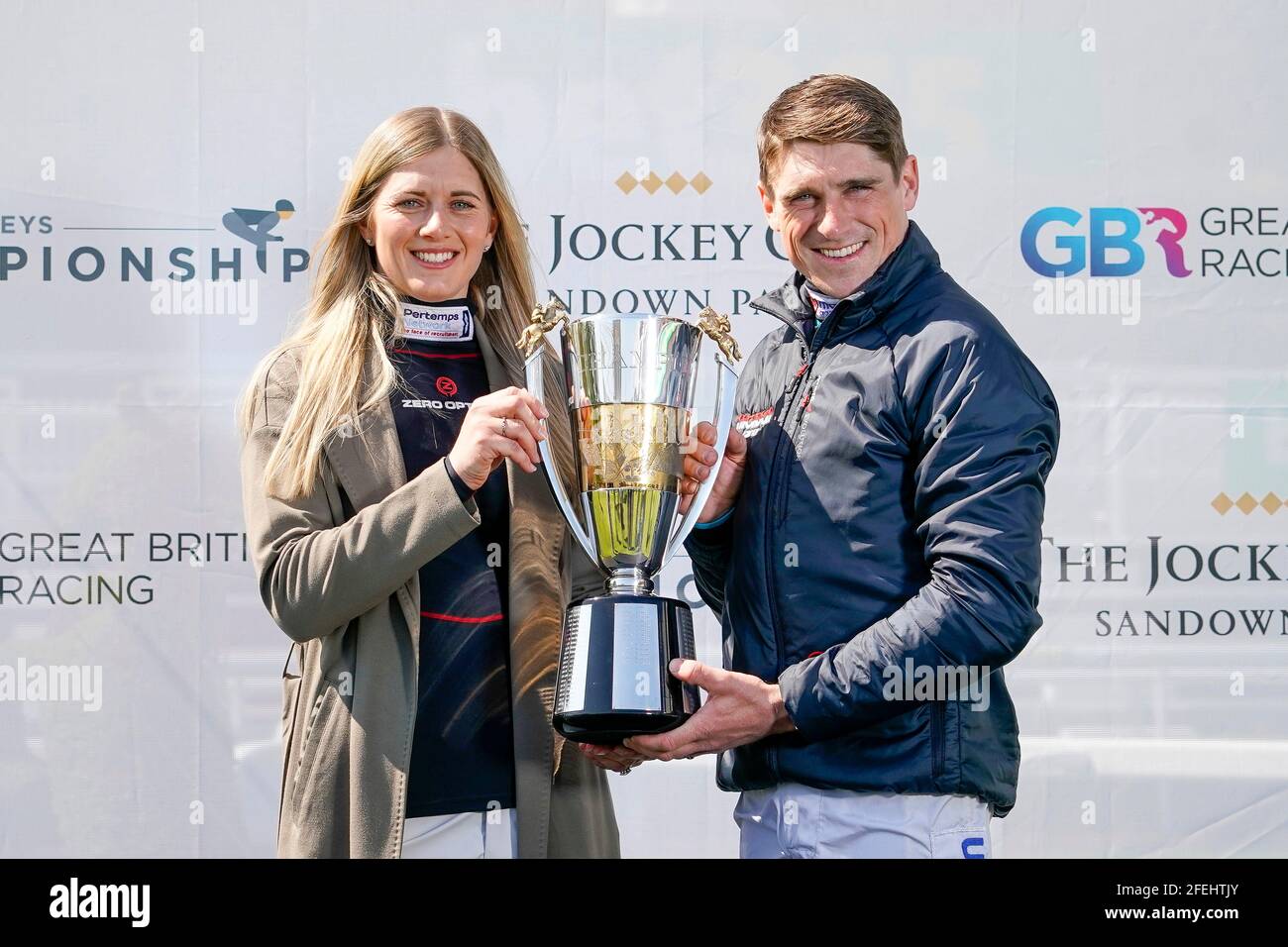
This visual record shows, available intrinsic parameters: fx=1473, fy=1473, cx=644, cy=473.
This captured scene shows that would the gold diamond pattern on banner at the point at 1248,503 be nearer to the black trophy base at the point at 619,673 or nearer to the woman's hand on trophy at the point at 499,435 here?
the black trophy base at the point at 619,673

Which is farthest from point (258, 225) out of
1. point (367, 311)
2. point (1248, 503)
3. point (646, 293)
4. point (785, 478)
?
point (1248, 503)

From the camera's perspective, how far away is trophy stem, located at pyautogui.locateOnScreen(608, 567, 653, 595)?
190cm

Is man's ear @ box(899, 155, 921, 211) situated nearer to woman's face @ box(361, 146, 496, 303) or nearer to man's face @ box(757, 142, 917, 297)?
man's face @ box(757, 142, 917, 297)

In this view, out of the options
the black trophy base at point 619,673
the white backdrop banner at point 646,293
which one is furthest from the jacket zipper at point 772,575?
the white backdrop banner at point 646,293

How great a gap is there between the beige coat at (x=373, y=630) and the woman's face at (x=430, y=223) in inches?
6.1

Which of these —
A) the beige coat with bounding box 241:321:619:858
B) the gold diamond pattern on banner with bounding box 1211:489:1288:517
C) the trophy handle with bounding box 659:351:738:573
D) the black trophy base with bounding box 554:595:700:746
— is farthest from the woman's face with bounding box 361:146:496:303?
the gold diamond pattern on banner with bounding box 1211:489:1288:517

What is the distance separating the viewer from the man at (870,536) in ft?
5.61

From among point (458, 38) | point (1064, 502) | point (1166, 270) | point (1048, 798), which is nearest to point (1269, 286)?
point (1166, 270)

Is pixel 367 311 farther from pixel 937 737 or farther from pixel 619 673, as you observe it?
pixel 937 737

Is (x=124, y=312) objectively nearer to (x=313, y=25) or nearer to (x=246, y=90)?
(x=246, y=90)

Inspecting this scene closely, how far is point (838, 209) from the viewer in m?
1.85

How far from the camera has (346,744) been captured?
183cm

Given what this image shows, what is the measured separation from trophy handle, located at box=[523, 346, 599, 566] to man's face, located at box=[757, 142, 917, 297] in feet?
1.19

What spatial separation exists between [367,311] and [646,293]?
97 centimetres
